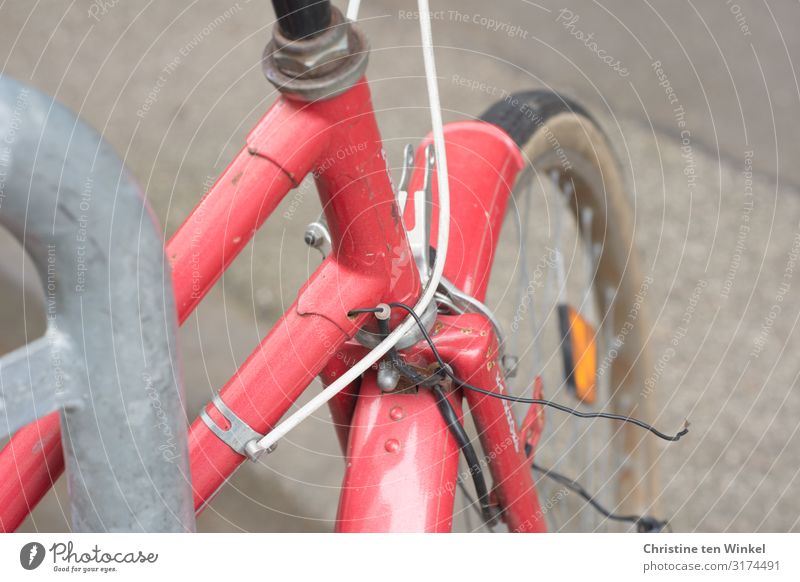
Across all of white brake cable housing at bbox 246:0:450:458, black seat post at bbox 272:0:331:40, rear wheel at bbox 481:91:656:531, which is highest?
black seat post at bbox 272:0:331:40

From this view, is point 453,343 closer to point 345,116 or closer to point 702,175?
point 345,116

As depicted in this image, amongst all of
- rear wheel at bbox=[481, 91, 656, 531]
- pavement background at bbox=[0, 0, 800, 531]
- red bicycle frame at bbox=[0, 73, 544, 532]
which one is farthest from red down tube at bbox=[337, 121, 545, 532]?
pavement background at bbox=[0, 0, 800, 531]

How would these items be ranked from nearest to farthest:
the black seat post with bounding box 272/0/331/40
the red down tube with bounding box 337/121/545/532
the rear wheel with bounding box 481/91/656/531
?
the black seat post with bounding box 272/0/331/40 → the red down tube with bounding box 337/121/545/532 → the rear wheel with bounding box 481/91/656/531

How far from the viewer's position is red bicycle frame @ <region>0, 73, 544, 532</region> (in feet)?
1.21

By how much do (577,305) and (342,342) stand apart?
645 millimetres

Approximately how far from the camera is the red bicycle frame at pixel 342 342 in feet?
1.21

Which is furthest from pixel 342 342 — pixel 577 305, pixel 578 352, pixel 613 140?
pixel 613 140

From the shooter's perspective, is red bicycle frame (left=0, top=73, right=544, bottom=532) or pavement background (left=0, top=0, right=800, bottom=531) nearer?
red bicycle frame (left=0, top=73, right=544, bottom=532)

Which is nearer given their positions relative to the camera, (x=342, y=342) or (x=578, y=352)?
(x=342, y=342)

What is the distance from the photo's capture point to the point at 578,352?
76 cm

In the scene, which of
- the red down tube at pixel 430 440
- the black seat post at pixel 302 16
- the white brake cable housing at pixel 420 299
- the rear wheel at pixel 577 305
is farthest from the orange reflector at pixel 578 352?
the black seat post at pixel 302 16

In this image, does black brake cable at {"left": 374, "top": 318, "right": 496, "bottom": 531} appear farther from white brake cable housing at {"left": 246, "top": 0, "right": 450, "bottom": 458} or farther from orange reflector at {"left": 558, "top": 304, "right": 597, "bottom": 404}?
orange reflector at {"left": 558, "top": 304, "right": 597, "bottom": 404}

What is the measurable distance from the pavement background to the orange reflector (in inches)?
9.8

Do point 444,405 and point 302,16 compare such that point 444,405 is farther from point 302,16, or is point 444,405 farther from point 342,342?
point 302,16
